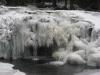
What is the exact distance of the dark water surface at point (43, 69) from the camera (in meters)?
8.50

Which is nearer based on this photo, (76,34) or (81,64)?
(81,64)

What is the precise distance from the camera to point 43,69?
877 centimetres

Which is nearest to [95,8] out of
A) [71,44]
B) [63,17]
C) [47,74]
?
[63,17]

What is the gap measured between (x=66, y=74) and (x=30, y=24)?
2615 mm

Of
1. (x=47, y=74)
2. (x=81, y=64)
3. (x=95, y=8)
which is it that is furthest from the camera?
(x=95, y=8)

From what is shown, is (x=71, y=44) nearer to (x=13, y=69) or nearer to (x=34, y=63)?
(x=34, y=63)

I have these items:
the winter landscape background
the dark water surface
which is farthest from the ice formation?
the dark water surface

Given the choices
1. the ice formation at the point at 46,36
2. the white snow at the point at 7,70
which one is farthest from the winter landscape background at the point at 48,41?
the white snow at the point at 7,70

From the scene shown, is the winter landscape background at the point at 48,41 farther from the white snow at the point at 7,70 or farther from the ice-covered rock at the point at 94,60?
the white snow at the point at 7,70

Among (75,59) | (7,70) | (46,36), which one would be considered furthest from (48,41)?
(7,70)

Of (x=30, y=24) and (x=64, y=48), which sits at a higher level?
→ (x=30, y=24)

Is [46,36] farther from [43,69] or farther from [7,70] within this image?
[7,70]

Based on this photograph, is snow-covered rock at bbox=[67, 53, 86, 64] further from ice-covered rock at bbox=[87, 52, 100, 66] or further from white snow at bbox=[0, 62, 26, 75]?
white snow at bbox=[0, 62, 26, 75]

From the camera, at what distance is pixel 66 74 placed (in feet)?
27.5
